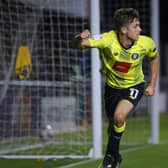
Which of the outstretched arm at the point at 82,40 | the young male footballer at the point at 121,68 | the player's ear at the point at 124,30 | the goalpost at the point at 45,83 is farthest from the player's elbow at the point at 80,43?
the goalpost at the point at 45,83

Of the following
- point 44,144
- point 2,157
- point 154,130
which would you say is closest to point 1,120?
point 44,144

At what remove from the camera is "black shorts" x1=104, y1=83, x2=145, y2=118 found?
7.12m

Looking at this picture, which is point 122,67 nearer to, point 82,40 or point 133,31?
point 133,31

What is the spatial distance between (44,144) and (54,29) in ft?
6.02

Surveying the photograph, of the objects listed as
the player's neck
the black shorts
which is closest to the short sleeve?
the player's neck

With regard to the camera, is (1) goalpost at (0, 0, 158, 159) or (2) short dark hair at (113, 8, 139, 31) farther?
(1) goalpost at (0, 0, 158, 159)

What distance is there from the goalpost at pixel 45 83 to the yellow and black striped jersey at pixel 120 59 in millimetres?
2770

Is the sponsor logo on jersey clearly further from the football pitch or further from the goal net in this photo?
the goal net

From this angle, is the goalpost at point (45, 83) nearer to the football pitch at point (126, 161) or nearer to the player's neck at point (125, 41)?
the football pitch at point (126, 161)

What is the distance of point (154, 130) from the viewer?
11039mm

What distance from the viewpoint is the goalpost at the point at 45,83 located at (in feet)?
34.1

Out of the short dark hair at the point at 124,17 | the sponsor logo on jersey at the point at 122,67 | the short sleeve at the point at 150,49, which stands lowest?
the sponsor logo on jersey at the point at 122,67

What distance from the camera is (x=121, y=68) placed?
7.16m

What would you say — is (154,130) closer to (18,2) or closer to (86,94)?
(86,94)
